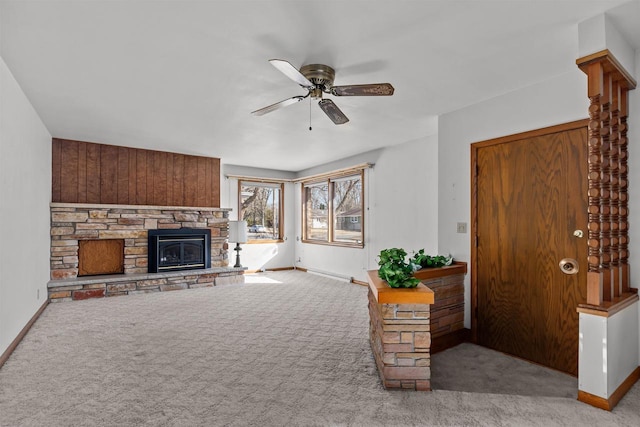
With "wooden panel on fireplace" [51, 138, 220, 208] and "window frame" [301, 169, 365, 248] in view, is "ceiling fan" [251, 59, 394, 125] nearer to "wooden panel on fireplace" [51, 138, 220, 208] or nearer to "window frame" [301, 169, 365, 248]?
"window frame" [301, 169, 365, 248]

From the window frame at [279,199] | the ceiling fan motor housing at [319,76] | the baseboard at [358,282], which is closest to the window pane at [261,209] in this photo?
the window frame at [279,199]

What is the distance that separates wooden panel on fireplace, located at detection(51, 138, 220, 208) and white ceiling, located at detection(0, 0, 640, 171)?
1293 mm

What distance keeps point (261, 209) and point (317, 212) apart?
4.28 ft

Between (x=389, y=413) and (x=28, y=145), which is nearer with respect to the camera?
(x=389, y=413)

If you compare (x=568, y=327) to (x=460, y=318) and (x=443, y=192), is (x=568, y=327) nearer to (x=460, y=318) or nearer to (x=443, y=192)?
(x=460, y=318)

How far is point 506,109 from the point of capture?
10.7ft

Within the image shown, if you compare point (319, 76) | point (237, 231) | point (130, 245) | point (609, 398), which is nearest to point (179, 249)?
point (130, 245)

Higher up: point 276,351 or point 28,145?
point 28,145

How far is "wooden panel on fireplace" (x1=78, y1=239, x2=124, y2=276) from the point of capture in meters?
5.42

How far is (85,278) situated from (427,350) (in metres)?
5.21

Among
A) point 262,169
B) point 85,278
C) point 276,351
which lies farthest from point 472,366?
point 262,169

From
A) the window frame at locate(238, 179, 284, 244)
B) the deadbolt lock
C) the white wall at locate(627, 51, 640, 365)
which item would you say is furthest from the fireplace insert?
the white wall at locate(627, 51, 640, 365)

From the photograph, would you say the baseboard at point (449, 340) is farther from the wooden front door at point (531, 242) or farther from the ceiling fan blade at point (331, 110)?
the ceiling fan blade at point (331, 110)

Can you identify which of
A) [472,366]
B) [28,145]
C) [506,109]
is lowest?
[472,366]
